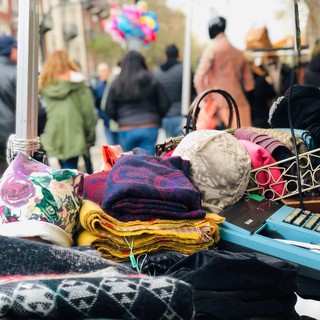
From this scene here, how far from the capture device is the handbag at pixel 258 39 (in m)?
5.08

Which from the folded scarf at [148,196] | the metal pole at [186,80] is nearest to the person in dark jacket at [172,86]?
the metal pole at [186,80]

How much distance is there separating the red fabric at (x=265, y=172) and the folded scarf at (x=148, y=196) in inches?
12.2

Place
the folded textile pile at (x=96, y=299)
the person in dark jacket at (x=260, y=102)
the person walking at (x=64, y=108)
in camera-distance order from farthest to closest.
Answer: the person in dark jacket at (x=260, y=102) → the person walking at (x=64, y=108) → the folded textile pile at (x=96, y=299)

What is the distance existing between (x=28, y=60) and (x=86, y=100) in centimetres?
275

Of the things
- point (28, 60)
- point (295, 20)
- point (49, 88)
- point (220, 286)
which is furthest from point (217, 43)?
point (220, 286)

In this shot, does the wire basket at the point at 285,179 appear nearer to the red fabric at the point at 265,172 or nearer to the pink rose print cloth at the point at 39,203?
the red fabric at the point at 265,172

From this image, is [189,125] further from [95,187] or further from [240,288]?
[240,288]

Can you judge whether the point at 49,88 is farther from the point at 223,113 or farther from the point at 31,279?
the point at 31,279

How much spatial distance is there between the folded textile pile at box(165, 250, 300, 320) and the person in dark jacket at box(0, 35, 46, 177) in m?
2.40

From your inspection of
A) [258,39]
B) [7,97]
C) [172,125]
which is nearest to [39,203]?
[7,97]

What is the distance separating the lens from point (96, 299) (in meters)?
0.59

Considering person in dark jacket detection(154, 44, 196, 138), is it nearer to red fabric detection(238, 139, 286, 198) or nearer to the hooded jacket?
the hooded jacket

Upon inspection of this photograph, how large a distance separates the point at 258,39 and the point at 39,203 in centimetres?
457

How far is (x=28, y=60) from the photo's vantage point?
3.75 ft
